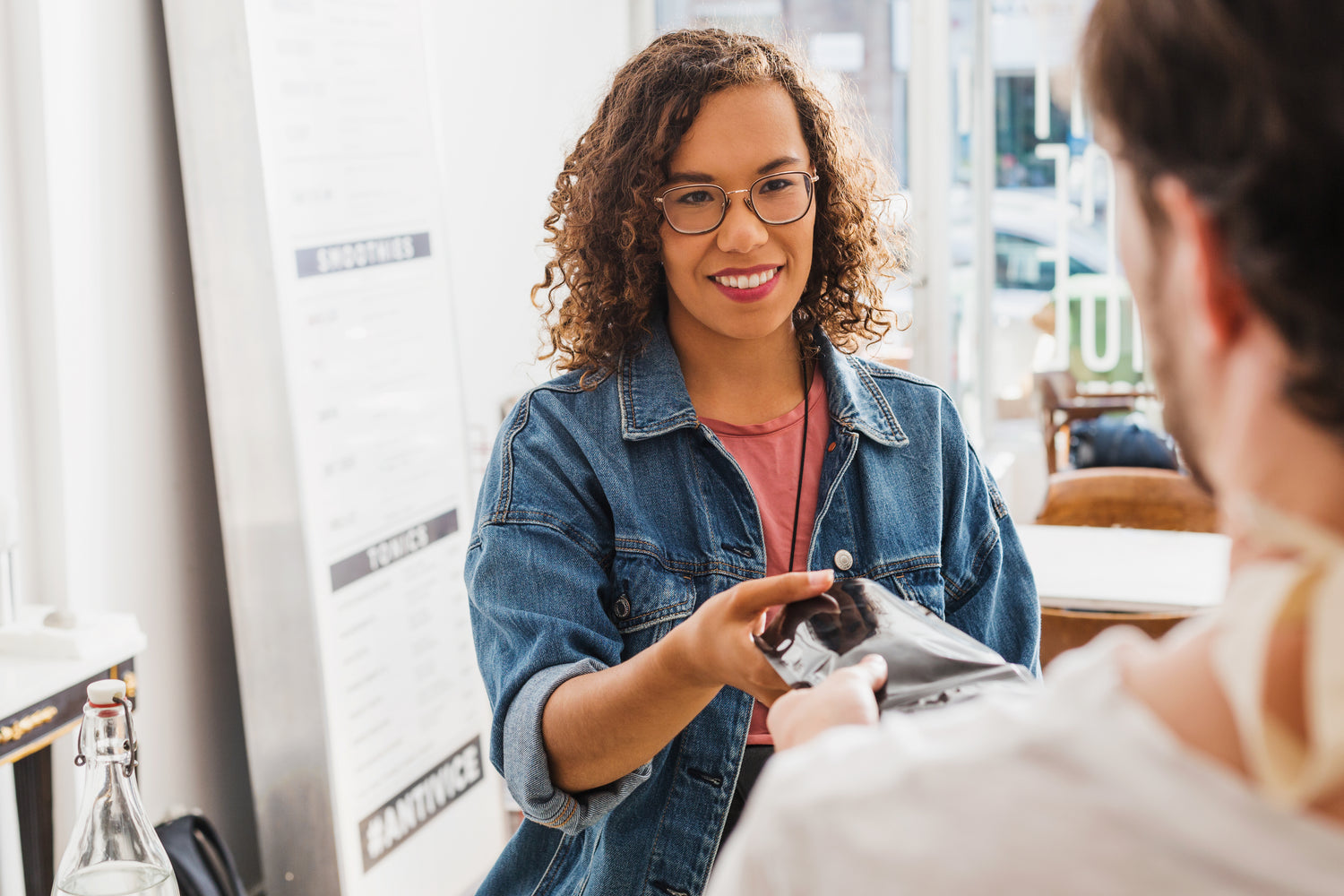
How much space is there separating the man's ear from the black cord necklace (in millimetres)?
859

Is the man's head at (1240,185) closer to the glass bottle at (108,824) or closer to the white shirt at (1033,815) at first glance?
the white shirt at (1033,815)

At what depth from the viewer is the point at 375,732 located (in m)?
2.45

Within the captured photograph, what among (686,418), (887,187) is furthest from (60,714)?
(887,187)

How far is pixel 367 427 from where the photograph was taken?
2436mm

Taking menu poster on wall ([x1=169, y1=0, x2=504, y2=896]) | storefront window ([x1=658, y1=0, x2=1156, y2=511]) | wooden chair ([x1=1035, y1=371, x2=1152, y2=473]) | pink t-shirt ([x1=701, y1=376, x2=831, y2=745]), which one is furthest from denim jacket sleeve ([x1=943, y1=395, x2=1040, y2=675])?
wooden chair ([x1=1035, y1=371, x2=1152, y2=473])

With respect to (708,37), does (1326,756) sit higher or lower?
lower

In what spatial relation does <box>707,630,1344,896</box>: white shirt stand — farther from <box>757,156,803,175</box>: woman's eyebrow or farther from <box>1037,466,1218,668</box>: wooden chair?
<box>1037,466,1218,668</box>: wooden chair

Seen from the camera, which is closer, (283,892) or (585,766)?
(585,766)

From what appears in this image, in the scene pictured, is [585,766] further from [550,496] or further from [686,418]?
[686,418]

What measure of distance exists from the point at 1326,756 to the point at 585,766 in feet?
2.72

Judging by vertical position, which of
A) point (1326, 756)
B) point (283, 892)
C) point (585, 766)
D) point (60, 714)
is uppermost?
point (1326, 756)

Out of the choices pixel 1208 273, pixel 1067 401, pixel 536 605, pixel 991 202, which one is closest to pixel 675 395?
pixel 536 605

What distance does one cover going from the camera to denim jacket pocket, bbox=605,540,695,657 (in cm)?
128

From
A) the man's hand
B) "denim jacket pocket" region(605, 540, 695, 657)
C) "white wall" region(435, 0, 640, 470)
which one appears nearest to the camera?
the man's hand
